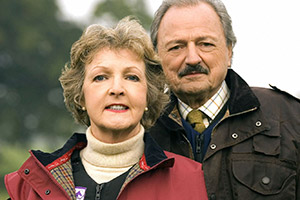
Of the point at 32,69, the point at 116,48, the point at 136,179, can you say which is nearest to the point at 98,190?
the point at 136,179

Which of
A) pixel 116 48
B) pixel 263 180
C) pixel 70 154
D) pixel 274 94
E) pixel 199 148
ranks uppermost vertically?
pixel 116 48

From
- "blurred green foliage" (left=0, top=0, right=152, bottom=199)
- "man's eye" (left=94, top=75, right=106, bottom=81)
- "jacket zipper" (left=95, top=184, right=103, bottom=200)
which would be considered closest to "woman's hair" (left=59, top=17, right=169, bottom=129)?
"man's eye" (left=94, top=75, right=106, bottom=81)

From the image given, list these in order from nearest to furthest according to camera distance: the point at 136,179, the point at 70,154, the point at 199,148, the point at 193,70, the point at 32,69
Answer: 1. the point at 136,179
2. the point at 70,154
3. the point at 199,148
4. the point at 193,70
5. the point at 32,69

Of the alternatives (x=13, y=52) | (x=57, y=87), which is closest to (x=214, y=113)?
(x=57, y=87)

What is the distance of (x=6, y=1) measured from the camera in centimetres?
3941

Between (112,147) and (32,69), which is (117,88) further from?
(32,69)

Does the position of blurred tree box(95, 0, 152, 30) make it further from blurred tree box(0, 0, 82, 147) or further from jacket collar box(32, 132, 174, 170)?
jacket collar box(32, 132, 174, 170)

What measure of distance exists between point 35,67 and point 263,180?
3377 cm

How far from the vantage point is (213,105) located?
4.59m

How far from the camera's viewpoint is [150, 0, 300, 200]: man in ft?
13.3

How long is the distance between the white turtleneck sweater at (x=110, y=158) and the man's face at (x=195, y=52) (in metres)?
0.84

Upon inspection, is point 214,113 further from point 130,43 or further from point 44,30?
point 44,30

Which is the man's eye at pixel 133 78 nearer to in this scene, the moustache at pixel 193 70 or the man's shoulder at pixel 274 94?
the moustache at pixel 193 70

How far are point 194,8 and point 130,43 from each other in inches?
40.8
